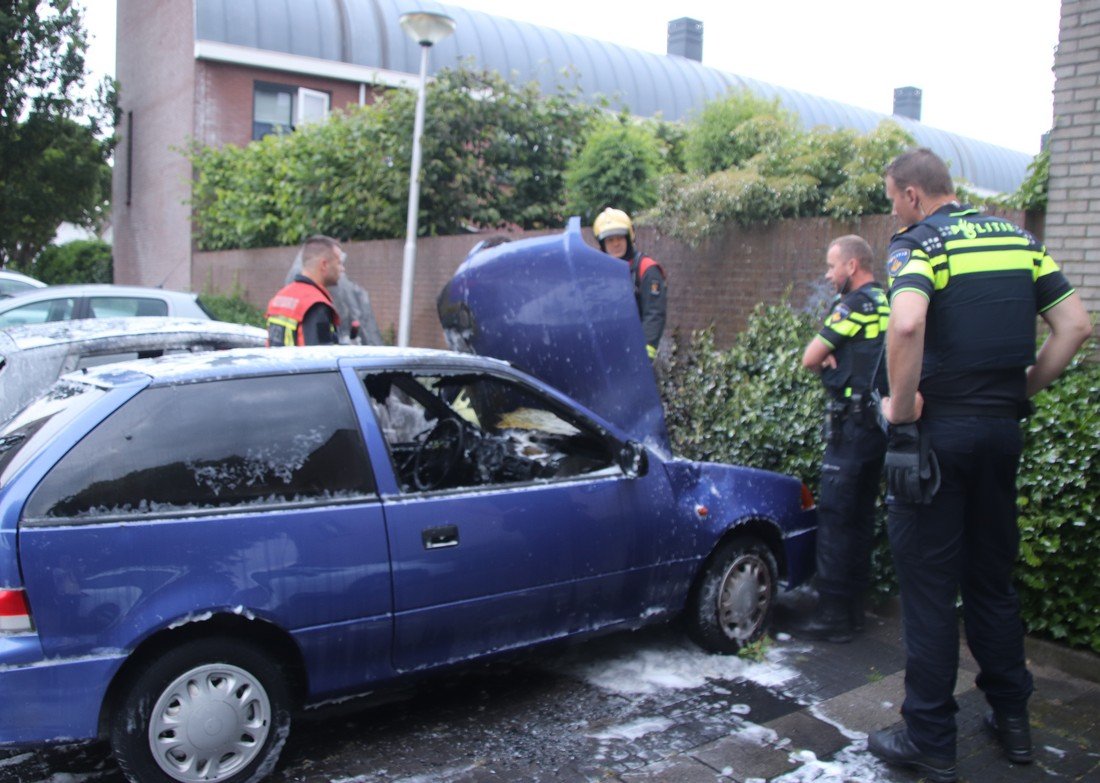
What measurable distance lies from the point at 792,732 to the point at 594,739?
0.81 m

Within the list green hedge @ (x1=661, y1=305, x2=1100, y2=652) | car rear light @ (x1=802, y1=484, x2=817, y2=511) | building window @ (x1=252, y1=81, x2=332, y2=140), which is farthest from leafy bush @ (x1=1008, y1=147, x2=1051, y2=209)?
building window @ (x1=252, y1=81, x2=332, y2=140)

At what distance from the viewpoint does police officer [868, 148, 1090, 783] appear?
350 cm

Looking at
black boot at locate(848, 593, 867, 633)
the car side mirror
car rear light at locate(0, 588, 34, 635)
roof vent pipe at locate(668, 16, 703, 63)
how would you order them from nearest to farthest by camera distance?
car rear light at locate(0, 588, 34, 635) < the car side mirror < black boot at locate(848, 593, 867, 633) < roof vent pipe at locate(668, 16, 703, 63)

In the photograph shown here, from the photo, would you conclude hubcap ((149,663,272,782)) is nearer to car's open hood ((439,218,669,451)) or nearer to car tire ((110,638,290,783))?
car tire ((110,638,290,783))

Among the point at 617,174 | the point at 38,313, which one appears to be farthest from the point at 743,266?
the point at 38,313

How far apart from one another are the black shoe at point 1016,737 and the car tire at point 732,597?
1.31m

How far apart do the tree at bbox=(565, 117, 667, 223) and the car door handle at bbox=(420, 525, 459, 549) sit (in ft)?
22.1

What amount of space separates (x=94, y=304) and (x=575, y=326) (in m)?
5.99

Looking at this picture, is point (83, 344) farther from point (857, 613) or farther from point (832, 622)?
point (857, 613)

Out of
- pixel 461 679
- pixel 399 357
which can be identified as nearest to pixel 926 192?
pixel 399 357

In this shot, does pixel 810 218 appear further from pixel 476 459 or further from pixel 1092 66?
pixel 476 459

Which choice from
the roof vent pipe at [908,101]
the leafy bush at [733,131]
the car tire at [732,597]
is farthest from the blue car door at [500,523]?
the roof vent pipe at [908,101]

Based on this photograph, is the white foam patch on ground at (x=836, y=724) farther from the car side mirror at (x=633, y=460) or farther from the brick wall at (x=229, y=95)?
the brick wall at (x=229, y=95)

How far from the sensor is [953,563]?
140 inches
